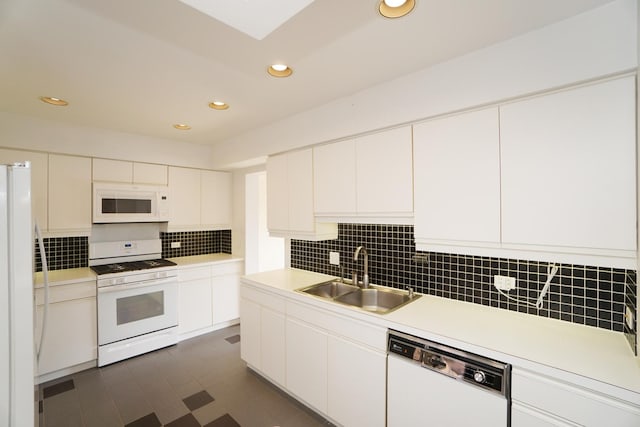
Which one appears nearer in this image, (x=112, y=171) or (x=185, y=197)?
(x=112, y=171)

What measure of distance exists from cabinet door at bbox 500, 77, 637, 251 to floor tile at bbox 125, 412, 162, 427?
2673 millimetres

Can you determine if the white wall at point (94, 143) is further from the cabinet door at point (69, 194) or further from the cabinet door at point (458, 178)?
the cabinet door at point (458, 178)

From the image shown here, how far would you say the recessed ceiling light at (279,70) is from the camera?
1.70m

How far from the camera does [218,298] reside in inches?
143

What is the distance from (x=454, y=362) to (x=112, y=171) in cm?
367

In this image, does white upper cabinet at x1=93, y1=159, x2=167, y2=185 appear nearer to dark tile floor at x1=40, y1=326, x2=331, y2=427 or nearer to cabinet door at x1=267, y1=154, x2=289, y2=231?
cabinet door at x1=267, y1=154, x2=289, y2=231

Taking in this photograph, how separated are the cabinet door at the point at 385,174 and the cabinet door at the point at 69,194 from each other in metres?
2.88

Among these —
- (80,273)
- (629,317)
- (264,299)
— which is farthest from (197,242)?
(629,317)

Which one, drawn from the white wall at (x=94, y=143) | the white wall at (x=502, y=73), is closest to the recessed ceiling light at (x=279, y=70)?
the white wall at (x=502, y=73)

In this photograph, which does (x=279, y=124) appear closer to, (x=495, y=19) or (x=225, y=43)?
(x=225, y=43)

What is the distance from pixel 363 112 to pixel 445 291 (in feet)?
4.79

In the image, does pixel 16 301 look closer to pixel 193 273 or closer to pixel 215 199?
pixel 193 273

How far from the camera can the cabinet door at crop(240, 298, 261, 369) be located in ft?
8.34

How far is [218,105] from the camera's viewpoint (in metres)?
2.38
